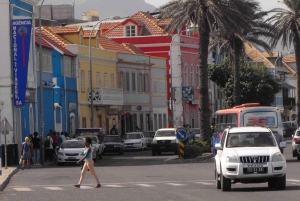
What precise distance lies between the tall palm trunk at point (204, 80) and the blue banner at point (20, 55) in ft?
33.8

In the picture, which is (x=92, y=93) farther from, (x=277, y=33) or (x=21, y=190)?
(x=21, y=190)

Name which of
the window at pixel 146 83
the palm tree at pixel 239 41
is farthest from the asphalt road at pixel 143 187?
the window at pixel 146 83

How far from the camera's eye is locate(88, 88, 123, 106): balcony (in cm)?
7269

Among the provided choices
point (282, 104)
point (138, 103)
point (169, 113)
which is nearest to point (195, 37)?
point (169, 113)

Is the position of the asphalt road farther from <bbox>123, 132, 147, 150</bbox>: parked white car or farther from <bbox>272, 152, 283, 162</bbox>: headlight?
<bbox>123, 132, 147, 150</bbox>: parked white car

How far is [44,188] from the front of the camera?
2825 cm

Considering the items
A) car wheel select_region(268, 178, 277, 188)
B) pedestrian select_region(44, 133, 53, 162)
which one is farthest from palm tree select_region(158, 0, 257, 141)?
car wheel select_region(268, 178, 277, 188)

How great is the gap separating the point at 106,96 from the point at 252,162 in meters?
50.9

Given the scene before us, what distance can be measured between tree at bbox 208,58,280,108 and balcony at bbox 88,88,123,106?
54.0 ft

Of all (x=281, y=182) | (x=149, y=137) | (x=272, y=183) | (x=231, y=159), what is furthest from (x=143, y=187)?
(x=149, y=137)

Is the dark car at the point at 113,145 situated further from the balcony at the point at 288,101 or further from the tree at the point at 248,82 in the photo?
the balcony at the point at 288,101

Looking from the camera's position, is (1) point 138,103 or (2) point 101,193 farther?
(1) point 138,103

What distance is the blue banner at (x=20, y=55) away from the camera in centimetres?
4741

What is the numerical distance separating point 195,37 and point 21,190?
237ft
